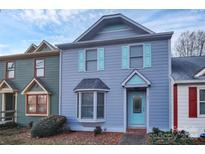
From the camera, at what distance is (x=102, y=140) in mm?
8047

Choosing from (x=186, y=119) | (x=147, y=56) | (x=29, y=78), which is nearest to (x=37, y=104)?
(x=29, y=78)

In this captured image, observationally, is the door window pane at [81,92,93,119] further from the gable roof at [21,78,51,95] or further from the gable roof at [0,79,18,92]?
the gable roof at [0,79,18,92]

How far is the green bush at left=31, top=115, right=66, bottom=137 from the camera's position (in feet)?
28.2

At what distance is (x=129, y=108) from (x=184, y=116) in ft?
7.21

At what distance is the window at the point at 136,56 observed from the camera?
8.97m

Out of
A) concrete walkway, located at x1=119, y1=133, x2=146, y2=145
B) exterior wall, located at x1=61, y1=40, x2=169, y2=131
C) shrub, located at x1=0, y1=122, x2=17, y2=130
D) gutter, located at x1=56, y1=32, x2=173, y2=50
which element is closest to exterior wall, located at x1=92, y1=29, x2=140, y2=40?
gutter, located at x1=56, y1=32, x2=173, y2=50

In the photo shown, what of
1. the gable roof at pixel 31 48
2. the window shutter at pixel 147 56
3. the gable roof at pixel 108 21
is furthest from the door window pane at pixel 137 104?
the gable roof at pixel 31 48

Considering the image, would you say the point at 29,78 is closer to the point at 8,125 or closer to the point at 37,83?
the point at 37,83

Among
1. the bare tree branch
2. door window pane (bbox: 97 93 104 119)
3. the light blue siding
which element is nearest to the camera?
the bare tree branch

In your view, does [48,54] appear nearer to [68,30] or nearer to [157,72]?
[68,30]

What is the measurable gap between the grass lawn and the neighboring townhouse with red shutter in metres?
2.31

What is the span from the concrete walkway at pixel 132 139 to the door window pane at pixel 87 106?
1.72 meters

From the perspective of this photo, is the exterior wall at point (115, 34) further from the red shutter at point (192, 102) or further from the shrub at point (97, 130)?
the shrub at point (97, 130)
